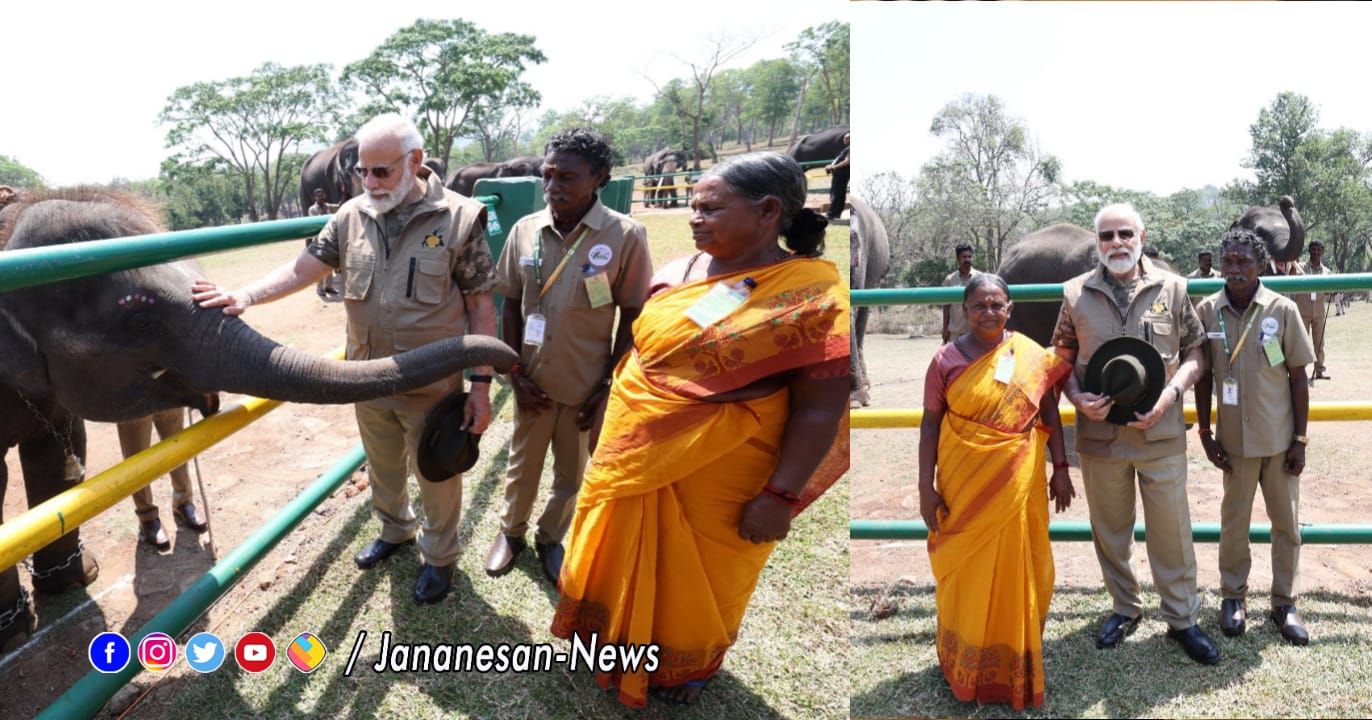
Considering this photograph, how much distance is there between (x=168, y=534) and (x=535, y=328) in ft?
8.40

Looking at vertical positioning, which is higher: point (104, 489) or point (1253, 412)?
point (104, 489)

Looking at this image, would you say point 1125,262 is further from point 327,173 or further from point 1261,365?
point 327,173

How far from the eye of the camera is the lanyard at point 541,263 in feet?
9.48

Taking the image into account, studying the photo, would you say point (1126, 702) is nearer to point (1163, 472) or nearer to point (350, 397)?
point (1163, 472)

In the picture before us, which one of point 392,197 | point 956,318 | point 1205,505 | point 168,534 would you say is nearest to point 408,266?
point 392,197

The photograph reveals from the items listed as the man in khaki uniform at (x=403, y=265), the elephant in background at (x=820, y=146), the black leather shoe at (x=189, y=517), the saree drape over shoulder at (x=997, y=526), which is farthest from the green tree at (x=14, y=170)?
the saree drape over shoulder at (x=997, y=526)

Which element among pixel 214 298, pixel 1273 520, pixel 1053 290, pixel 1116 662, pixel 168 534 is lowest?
pixel 1116 662

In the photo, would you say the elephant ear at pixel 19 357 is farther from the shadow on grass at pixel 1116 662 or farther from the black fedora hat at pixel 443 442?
the shadow on grass at pixel 1116 662

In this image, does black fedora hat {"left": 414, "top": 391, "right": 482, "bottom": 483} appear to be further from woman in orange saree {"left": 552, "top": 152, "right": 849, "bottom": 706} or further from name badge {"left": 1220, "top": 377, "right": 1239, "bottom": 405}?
name badge {"left": 1220, "top": 377, "right": 1239, "bottom": 405}

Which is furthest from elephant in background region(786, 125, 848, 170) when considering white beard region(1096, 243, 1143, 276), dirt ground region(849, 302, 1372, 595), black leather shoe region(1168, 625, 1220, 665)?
black leather shoe region(1168, 625, 1220, 665)

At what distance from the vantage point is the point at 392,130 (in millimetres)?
2691

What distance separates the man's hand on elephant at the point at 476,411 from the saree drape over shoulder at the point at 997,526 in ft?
5.33

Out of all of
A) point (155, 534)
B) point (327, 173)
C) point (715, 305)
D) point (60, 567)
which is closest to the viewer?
point (715, 305)

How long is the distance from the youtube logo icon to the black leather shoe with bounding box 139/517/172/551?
1.47 m
